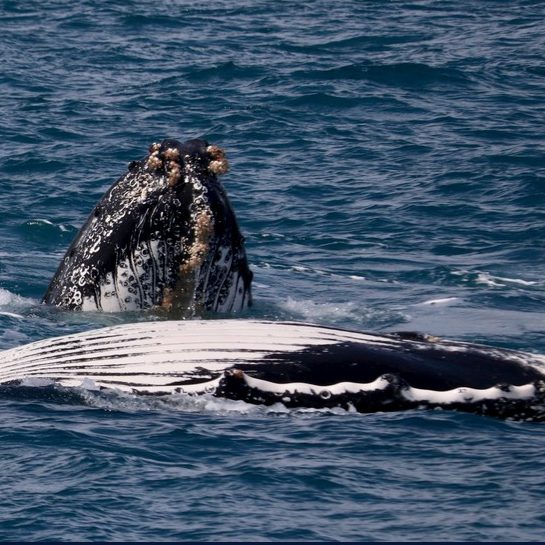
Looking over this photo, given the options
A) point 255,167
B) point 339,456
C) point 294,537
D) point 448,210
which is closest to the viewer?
point 294,537

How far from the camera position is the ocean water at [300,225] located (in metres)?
11.6

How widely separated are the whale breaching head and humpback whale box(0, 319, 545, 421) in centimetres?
152

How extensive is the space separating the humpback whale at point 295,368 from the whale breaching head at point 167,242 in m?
1.52

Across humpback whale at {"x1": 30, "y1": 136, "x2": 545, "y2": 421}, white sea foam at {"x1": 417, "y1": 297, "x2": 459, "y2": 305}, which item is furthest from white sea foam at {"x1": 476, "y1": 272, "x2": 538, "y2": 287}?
humpback whale at {"x1": 30, "y1": 136, "x2": 545, "y2": 421}

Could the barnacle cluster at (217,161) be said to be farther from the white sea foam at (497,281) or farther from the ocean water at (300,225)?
the white sea foam at (497,281)

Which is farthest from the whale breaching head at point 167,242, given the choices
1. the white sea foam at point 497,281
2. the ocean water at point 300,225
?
the white sea foam at point 497,281

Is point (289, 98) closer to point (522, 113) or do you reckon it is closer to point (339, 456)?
point (522, 113)

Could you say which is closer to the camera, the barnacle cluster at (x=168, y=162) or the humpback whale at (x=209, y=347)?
the humpback whale at (x=209, y=347)

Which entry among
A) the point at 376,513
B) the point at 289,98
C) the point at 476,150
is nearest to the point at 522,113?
the point at 476,150

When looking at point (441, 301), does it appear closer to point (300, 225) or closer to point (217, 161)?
point (300, 225)

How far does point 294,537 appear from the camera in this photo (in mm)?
10812

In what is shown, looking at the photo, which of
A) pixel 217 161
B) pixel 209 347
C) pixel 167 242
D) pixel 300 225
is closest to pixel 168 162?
pixel 217 161

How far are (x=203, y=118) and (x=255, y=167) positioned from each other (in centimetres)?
391

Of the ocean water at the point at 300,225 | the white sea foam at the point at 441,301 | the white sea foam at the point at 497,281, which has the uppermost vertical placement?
the ocean water at the point at 300,225
